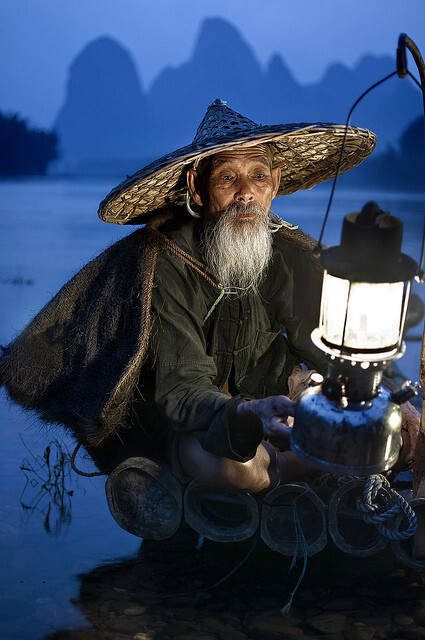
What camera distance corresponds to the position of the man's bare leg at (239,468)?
2539 millimetres

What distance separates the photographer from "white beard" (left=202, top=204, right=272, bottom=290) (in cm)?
287

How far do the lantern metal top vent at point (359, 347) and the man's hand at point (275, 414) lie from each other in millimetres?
87

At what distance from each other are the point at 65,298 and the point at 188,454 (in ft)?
2.78

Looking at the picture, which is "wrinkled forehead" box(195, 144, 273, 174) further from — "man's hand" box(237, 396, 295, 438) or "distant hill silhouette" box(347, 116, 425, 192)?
"distant hill silhouette" box(347, 116, 425, 192)

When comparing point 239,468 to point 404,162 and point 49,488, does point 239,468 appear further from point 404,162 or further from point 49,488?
point 404,162

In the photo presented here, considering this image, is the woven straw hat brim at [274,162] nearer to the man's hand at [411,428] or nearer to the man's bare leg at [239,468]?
the man's bare leg at [239,468]

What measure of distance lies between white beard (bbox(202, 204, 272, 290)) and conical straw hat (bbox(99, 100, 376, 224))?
0.27 m

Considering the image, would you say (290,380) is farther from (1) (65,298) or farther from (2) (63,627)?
(2) (63,627)

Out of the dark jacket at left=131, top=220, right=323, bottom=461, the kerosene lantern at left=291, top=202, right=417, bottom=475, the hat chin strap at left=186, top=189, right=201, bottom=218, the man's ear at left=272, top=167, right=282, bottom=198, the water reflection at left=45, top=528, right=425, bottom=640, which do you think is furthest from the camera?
the man's ear at left=272, top=167, right=282, bottom=198

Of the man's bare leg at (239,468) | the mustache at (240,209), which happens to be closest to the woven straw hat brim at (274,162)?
the mustache at (240,209)

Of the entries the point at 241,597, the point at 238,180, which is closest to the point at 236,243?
the point at 238,180

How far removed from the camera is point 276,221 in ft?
10.2

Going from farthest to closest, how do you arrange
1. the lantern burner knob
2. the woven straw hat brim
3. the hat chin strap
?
the hat chin strap → the woven straw hat brim → the lantern burner knob

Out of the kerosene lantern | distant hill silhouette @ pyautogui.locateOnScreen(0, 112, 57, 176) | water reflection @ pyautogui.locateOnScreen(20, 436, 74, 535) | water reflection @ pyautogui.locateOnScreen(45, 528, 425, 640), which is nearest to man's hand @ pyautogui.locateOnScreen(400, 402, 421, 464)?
water reflection @ pyautogui.locateOnScreen(45, 528, 425, 640)
